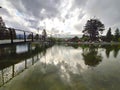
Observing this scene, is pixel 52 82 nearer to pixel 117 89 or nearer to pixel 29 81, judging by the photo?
pixel 29 81

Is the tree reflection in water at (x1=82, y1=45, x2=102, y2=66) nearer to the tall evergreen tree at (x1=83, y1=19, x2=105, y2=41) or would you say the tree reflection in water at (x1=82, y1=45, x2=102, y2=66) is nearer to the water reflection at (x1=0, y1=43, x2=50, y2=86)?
the water reflection at (x1=0, y1=43, x2=50, y2=86)

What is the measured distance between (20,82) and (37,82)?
2.39 ft

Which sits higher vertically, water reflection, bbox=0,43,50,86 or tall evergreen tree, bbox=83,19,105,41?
tall evergreen tree, bbox=83,19,105,41

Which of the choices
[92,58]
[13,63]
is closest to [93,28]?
[92,58]

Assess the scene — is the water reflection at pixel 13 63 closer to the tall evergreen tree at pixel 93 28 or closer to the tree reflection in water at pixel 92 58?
the tree reflection in water at pixel 92 58

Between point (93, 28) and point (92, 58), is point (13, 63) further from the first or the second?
point (93, 28)

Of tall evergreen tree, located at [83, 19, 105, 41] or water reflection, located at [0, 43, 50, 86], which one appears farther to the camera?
tall evergreen tree, located at [83, 19, 105, 41]

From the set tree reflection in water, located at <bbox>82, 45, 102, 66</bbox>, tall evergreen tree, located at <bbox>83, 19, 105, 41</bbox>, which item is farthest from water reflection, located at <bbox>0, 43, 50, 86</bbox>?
tall evergreen tree, located at <bbox>83, 19, 105, 41</bbox>

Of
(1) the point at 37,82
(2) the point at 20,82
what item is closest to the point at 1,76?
(2) the point at 20,82

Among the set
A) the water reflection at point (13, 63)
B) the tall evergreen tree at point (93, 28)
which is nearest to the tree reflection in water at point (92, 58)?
the water reflection at point (13, 63)

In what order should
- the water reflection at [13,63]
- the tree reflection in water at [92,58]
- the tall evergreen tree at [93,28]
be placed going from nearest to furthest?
the water reflection at [13,63] → the tree reflection in water at [92,58] → the tall evergreen tree at [93,28]

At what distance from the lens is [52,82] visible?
20.0 feet

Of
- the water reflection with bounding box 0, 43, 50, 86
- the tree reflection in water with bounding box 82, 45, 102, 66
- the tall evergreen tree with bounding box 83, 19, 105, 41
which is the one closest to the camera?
the water reflection with bounding box 0, 43, 50, 86

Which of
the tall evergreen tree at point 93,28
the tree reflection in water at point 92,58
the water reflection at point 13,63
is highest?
the tall evergreen tree at point 93,28
